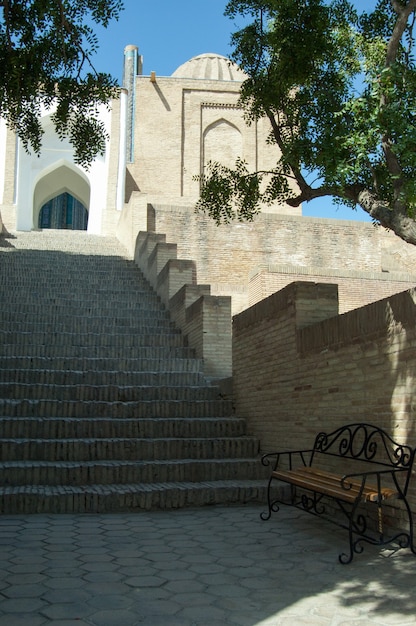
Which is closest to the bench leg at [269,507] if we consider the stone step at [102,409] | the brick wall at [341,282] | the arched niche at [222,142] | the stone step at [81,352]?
the stone step at [102,409]

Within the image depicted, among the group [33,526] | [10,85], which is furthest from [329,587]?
[10,85]

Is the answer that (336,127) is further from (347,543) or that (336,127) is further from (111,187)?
(111,187)

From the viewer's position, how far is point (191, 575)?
354cm

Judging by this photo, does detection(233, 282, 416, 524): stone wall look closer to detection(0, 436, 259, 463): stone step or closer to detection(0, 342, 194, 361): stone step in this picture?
detection(0, 436, 259, 463): stone step

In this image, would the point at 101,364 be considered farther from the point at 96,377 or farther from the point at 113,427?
the point at 113,427

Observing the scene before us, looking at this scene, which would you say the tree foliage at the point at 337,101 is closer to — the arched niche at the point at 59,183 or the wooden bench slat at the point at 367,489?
the wooden bench slat at the point at 367,489

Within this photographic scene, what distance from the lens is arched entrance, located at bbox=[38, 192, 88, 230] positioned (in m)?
40.0

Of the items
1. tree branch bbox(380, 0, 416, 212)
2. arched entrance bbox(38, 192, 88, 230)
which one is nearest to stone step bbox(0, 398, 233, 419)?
tree branch bbox(380, 0, 416, 212)

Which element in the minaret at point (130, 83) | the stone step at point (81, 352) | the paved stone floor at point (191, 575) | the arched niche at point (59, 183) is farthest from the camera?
the minaret at point (130, 83)

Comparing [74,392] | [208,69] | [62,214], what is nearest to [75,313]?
[74,392]

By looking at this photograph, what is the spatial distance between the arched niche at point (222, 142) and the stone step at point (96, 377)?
1999cm

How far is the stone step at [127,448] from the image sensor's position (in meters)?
5.83

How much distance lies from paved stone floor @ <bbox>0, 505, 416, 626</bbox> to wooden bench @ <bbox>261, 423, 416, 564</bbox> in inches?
6.4

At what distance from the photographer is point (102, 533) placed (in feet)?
14.6
